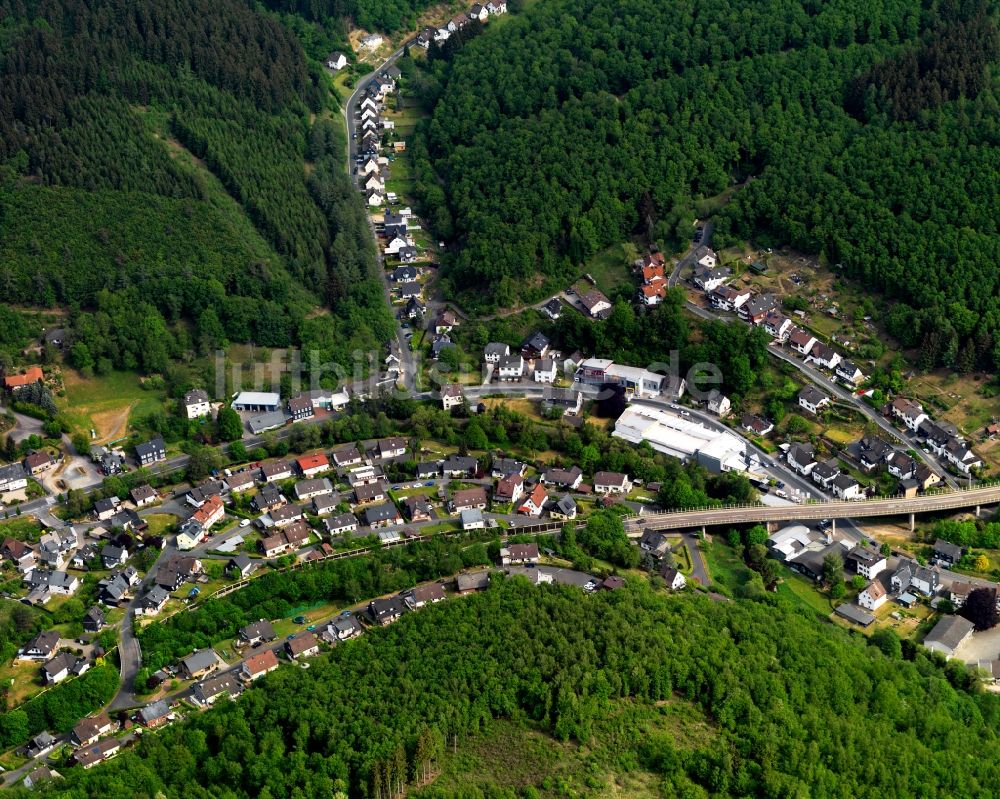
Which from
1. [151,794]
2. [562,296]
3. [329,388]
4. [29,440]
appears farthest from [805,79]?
[151,794]

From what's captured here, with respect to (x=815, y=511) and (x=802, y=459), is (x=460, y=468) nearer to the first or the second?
(x=802, y=459)

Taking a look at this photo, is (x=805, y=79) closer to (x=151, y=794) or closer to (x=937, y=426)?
(x=937, y=426)

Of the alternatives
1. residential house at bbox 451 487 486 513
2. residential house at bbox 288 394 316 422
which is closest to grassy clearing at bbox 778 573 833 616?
residential house at bbox 451 487 486 513

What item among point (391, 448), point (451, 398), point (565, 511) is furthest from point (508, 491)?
point (451, 398)

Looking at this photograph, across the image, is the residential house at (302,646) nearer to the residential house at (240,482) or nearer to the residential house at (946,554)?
the residential house at (240,482)

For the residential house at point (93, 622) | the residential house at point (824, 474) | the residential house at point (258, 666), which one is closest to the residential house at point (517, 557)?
the residential house at point (258, 666)

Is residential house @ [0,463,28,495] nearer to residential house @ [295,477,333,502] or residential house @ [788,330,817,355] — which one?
residential house @ [295,477,333,502]

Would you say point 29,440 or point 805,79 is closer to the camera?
point 29,440

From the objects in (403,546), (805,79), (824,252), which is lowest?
(403,546)
